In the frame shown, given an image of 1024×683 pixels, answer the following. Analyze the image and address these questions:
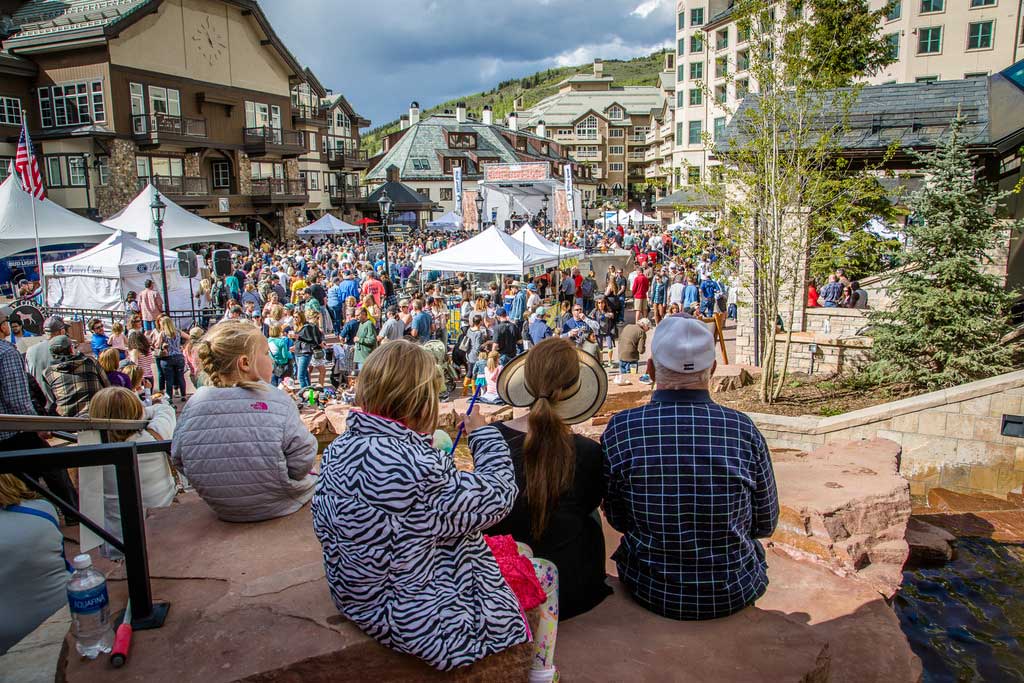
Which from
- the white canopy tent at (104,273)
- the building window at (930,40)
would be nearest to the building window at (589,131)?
the building window at (930,40)

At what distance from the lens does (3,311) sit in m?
5.84

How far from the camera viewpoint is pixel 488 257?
15773mm

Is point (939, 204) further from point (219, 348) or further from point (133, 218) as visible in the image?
point (133, 218)

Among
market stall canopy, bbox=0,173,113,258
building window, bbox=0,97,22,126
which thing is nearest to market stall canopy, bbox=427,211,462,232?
building window, bbox=0,97,22,126

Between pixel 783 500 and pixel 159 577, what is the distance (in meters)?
4.18

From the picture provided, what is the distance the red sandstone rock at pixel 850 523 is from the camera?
4863 mm

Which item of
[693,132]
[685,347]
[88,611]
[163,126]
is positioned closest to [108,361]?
[88,611]

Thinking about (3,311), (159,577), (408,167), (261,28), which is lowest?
(159,577)

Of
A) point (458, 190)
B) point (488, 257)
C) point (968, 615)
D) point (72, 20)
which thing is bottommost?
point (968, 615)

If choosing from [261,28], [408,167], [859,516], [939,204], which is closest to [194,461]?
[859,516]

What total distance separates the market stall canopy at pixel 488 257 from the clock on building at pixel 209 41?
26.1m

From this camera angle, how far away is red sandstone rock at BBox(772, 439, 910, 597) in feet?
16.0

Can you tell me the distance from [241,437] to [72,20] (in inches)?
1458

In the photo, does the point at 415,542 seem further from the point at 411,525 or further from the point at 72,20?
the point at 72,20
